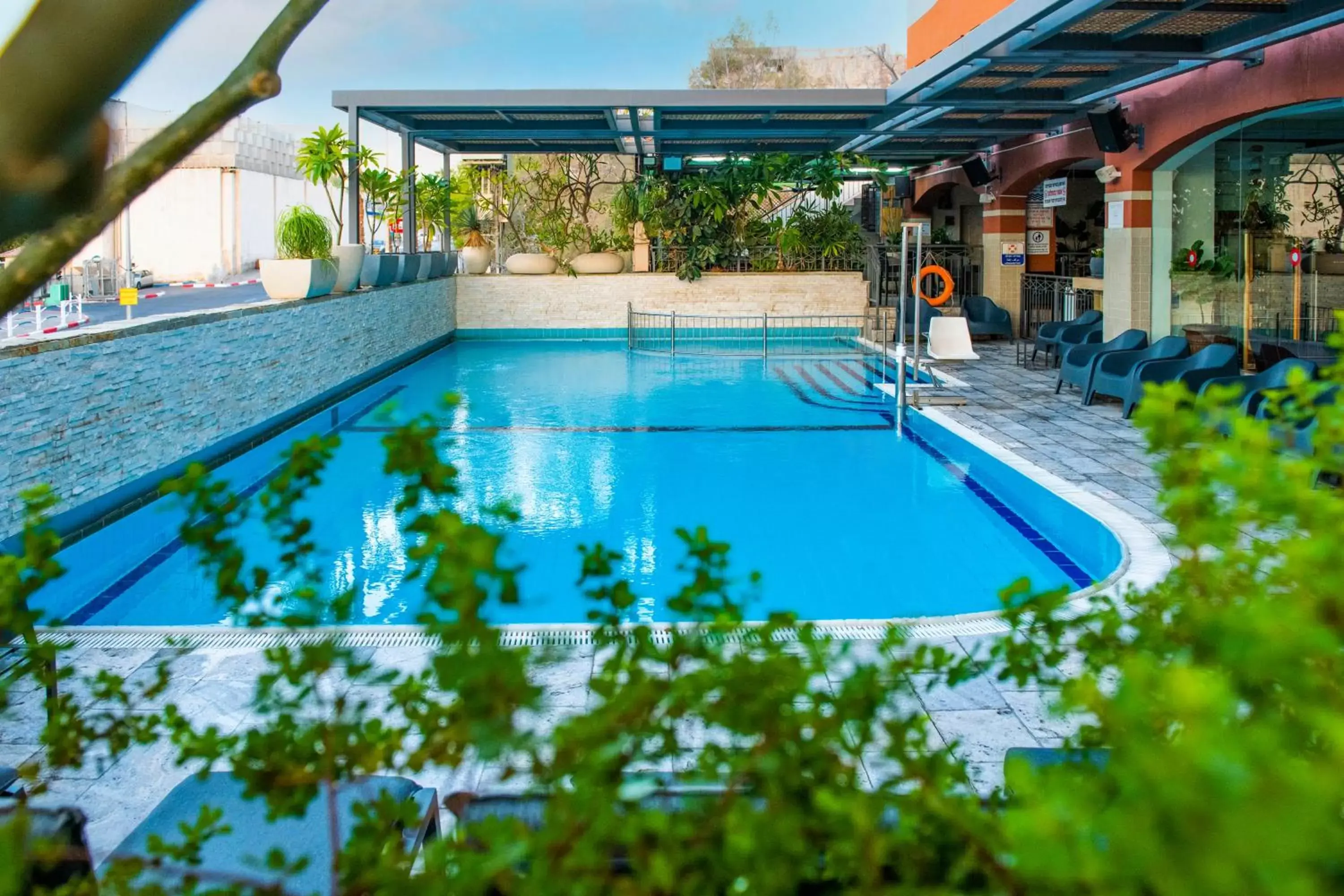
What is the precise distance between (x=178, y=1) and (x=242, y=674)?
4212 mm

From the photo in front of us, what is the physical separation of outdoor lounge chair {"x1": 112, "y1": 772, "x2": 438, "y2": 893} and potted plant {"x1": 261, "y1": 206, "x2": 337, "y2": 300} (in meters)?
9.89

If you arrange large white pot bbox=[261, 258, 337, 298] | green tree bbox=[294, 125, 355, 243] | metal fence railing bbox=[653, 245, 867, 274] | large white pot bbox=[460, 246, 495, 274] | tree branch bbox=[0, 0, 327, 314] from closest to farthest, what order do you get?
tree branch bbox=[0, 0, 327, 314] → large white pot bbox=[261, 258, 337, 298] → green tree bbox=[294, 125, 355, 243] → metal fence railing bbox=[653, 245, 867, 274] → large white pot bbox=[460, 246, 495, 274]

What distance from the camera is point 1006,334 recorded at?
18.6 meters

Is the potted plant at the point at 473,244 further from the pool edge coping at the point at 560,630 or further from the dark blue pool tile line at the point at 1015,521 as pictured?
the pool edge coping at the point at 560,630

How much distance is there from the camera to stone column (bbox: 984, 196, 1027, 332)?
61.6 feet

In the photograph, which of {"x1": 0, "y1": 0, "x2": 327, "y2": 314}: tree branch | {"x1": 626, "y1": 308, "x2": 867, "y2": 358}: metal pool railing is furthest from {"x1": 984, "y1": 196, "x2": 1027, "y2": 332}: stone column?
{"x1": 0, "y1": 0, "x2": 327, "y2": 314}: tree branch

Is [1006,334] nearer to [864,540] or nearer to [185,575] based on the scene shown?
[864,540]

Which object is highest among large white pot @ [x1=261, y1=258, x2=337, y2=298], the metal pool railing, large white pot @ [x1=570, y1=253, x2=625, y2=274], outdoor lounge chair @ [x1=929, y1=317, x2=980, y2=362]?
large white pot @ [x1=570, y1=253, x2=625, y2=274]

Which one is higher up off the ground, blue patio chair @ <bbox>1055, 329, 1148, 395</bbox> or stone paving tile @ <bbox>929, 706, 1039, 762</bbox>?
blue patio chair @ <bbox>1055, 329, 1148, 395</bbox>

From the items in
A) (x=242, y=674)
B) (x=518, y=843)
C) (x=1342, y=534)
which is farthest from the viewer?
(x=242, y=674)

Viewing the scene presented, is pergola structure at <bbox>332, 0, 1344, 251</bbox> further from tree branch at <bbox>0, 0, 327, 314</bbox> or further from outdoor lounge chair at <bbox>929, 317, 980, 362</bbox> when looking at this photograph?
tree branch at <bbox>0, 0, 327, 314</bbox>

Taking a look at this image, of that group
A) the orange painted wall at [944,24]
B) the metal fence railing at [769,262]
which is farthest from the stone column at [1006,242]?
the metal fence railing at [769,262]

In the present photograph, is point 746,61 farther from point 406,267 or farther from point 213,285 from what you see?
point 406,267

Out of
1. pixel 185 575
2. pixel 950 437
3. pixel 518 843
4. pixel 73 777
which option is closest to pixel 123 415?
pixel 185 575
